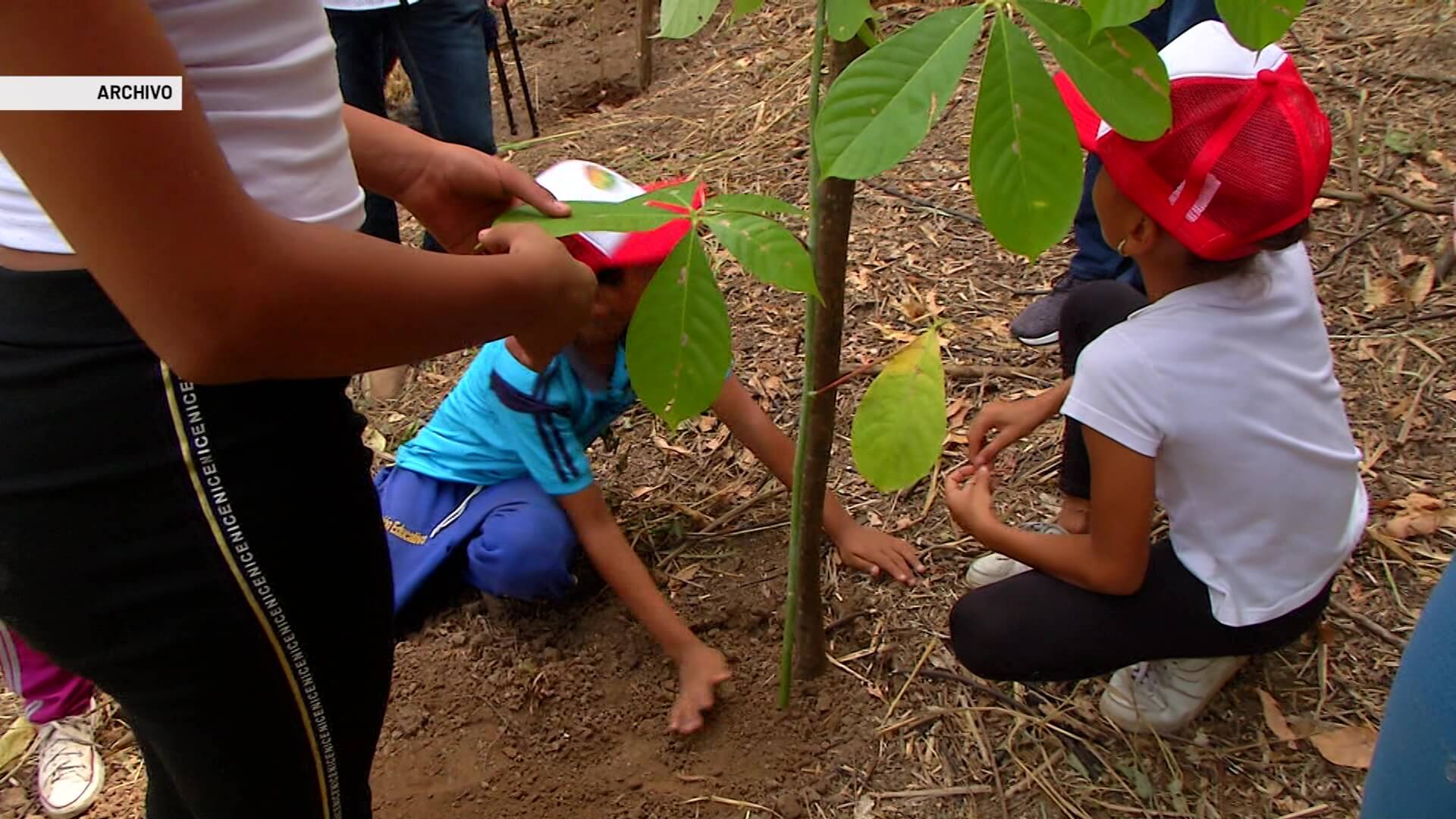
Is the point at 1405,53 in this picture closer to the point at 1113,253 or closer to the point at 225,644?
the point at 1113,253

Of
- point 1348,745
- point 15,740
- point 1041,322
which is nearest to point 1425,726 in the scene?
point 1348,745

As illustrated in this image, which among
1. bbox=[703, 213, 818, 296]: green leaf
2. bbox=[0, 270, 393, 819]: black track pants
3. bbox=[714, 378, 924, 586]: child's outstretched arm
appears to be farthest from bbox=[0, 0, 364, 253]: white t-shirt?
bbox=[714, 378, 924, 586]: child's outstretched arm

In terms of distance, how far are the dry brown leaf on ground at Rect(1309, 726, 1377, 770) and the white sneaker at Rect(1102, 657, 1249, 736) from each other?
0.42 ft

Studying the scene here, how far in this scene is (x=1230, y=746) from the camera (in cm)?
131

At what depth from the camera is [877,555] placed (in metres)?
1.56

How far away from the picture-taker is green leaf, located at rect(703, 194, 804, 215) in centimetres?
80

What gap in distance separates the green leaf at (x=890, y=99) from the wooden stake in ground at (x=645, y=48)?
2.84 metres

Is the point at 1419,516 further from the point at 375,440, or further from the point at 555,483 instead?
the point at 375,440

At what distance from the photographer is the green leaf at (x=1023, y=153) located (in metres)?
0.62

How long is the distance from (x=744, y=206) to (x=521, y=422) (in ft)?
2.68

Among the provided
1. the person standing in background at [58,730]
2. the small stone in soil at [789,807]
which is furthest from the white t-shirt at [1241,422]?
the person standing in background at [58,730]

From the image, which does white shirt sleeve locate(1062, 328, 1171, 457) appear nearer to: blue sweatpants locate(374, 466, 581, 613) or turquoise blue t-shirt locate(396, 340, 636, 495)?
turquoise blue t-shirt locate(396, 340, 636, 495)

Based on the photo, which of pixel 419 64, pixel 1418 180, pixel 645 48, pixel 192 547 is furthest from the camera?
pixel 645 48

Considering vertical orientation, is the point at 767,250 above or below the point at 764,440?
above
